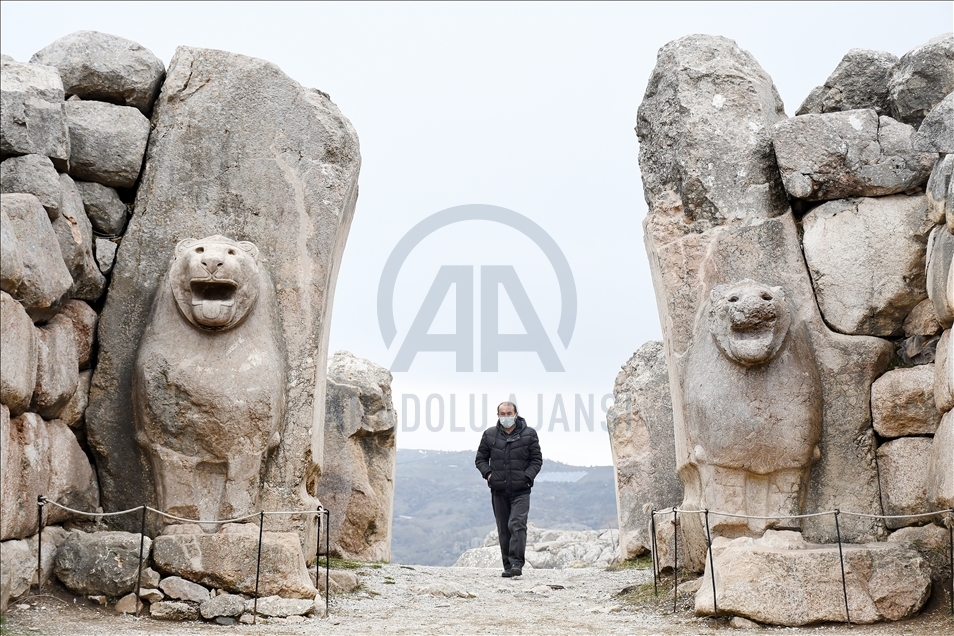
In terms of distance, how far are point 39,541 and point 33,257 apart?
59.8 inches

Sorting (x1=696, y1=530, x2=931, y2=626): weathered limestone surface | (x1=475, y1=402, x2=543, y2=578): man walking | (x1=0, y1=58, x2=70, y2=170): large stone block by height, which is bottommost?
(x1=696, y1=530, x2=931, y2=626): weathered limestone surface

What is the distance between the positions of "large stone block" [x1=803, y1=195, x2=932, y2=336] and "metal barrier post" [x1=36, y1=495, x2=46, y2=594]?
15.3 feet

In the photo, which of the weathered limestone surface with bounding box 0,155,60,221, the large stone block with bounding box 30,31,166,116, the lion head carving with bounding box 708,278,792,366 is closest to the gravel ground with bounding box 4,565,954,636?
the lion head carving with bounding box 708,278,792,366

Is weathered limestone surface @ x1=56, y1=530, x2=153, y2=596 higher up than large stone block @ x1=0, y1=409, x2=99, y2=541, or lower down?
lower down

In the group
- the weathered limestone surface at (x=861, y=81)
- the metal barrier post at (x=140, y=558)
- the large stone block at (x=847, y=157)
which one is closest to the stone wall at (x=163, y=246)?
the metal barrier post at (x=140, y=558)

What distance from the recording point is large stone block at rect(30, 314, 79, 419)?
238 inches

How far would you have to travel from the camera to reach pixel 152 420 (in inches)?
256

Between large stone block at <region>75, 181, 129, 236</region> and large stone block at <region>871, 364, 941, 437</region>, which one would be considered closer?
large stone block at <region>871, 364, 941, 437</region>

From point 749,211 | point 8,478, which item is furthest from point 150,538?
point 749,211

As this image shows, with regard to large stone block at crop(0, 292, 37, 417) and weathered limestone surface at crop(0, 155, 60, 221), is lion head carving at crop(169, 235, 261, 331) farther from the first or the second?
large stone block at crop(0, 292, 37, 417)

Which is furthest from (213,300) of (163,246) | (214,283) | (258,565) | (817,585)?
(817,585)

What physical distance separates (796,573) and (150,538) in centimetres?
360

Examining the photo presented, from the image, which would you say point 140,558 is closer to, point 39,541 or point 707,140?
point 39,541

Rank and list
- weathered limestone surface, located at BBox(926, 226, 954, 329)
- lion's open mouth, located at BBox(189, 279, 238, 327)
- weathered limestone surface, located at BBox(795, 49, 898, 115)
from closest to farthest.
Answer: weathered limestone surface, located at BBox(926, 226, 954, 329), lion's open mouth, located at BBox(189, 279, 238, 327), weathered limestone surface, located at BBox(795, 49, 898, 115)
